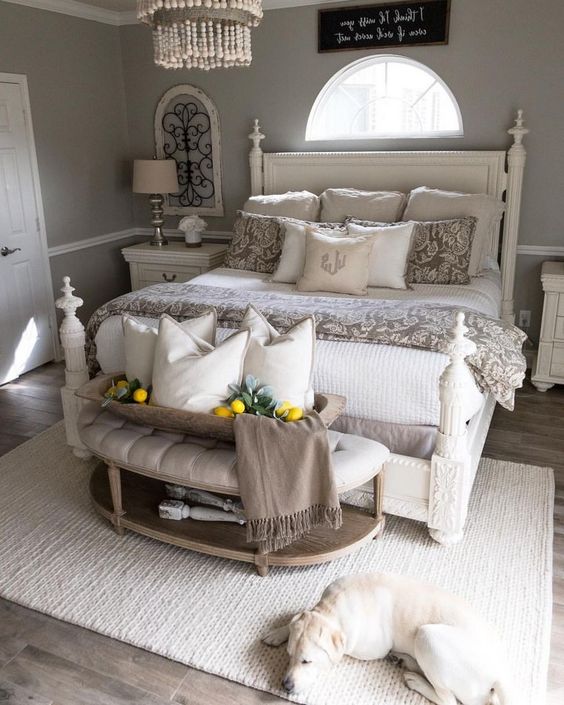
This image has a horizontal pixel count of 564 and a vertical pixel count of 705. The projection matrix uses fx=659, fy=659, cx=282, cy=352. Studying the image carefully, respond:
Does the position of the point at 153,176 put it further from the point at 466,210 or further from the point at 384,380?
the point at 384,380

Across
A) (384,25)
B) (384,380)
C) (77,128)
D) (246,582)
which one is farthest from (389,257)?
(77,128)

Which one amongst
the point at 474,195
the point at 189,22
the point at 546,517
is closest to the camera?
the point at 189,22

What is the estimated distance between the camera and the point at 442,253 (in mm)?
3676

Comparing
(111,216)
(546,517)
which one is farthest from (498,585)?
(111,216)

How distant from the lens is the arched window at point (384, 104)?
4359 millimetres

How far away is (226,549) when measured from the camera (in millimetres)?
2377

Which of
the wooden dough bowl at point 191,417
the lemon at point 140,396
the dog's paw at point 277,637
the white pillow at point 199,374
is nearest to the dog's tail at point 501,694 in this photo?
the dog's paw at point 277,637

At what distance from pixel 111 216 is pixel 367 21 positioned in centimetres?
243

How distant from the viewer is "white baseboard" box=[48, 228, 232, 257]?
15.8ft

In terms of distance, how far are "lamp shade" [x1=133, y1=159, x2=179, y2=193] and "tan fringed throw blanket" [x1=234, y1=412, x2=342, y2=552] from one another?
312 centimetres

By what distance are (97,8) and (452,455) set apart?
165 inches

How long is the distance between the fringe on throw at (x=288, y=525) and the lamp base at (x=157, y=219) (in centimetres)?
336

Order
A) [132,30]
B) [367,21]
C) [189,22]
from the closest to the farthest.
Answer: [189,22] → [367,21] → [132,30]

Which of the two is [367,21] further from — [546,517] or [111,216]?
[546,517]
